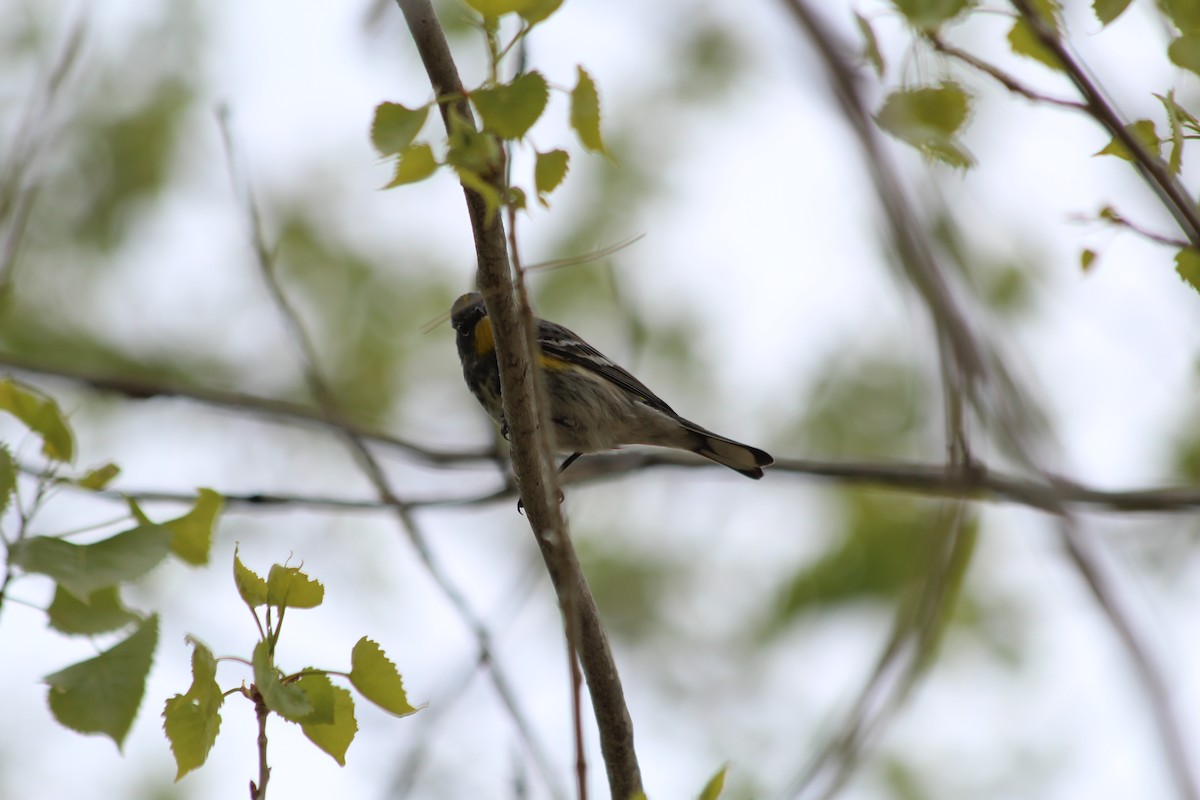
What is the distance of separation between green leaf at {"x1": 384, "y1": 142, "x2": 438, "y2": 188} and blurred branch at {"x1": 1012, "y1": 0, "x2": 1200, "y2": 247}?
1.31m

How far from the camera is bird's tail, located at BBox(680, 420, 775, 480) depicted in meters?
6.88

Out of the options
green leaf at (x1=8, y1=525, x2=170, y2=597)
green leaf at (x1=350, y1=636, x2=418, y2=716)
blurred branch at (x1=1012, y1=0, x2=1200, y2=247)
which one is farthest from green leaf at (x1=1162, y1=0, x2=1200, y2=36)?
green leaf at (x1=8, y1=525, x2=170, y2=597)

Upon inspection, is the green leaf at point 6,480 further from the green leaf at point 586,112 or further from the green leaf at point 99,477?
the green leaf at point 586,112

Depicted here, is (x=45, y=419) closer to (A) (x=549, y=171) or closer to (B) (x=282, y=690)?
(B) (x=282, y=690)

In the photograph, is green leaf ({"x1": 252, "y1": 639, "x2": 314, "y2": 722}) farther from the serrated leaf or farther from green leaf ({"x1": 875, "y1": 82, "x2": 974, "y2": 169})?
the serrated leaf

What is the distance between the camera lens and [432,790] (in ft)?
30.1

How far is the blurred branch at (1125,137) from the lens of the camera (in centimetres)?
241

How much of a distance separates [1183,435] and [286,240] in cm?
975

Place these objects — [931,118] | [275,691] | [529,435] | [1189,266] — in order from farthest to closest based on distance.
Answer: [529,435] → [1189,266] → [931,118] → [275,691]

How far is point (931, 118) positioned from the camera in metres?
2.88

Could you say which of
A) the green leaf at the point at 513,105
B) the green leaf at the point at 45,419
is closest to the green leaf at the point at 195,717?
the green leaf at the point at 45,419

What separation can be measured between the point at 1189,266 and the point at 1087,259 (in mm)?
499

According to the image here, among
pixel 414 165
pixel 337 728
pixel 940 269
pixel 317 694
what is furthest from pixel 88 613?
pixel 940 269

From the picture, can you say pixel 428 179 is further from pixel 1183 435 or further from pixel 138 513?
pixel 1183 435
